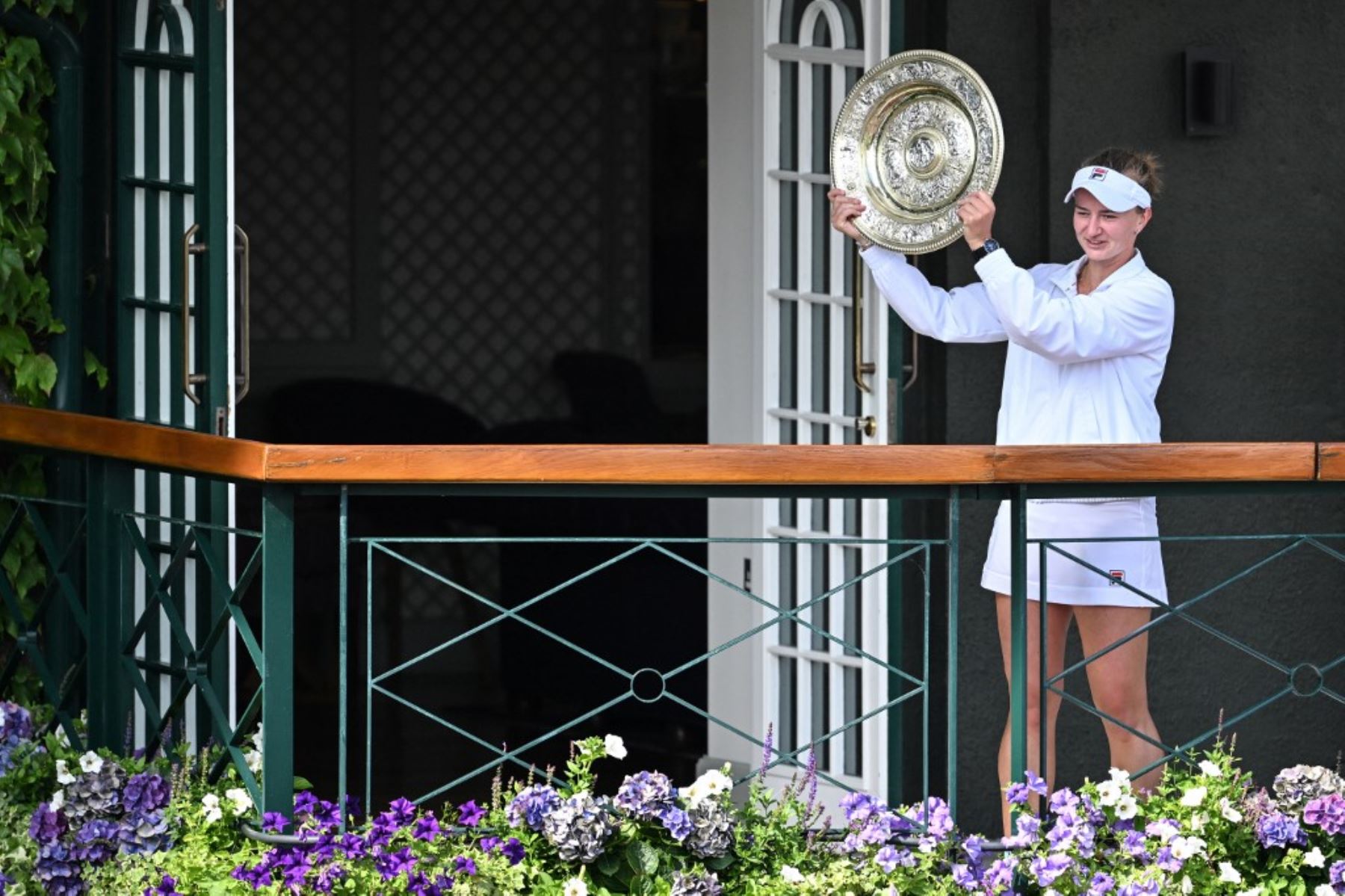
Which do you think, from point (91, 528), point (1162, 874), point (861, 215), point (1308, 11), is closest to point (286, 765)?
point (91, 528)

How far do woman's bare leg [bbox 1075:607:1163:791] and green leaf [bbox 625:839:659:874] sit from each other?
988 millimetres

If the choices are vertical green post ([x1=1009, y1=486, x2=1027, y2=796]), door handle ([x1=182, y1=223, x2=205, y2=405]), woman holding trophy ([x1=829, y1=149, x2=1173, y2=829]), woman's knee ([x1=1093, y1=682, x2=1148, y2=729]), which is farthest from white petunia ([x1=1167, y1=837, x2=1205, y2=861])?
door handle ([x1=182, y1=223, x2=205, y2=405])

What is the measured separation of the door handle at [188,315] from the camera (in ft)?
15.7

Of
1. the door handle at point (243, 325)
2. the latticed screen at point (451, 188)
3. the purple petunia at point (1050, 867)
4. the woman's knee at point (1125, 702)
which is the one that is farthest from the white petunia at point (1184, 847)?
the latticed screen at point (451, 188)

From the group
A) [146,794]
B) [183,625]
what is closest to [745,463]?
[146,794]

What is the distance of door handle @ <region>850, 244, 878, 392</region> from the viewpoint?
498cm

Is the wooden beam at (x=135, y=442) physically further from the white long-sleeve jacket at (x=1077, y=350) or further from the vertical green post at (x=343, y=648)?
the white long-sleeve jacket at (x=1077, y=350)

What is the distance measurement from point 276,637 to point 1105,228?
5.81 feet

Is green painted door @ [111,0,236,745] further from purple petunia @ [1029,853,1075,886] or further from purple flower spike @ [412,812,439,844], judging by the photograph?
purple petunia @ [1029,853,1075,886]

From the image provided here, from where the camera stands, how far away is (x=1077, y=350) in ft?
13.6

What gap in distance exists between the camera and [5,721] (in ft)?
14.4

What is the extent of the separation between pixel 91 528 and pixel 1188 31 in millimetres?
2818

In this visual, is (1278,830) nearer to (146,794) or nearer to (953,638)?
(953,638)

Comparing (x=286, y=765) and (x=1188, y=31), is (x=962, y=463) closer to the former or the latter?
(x=286, y=765)
